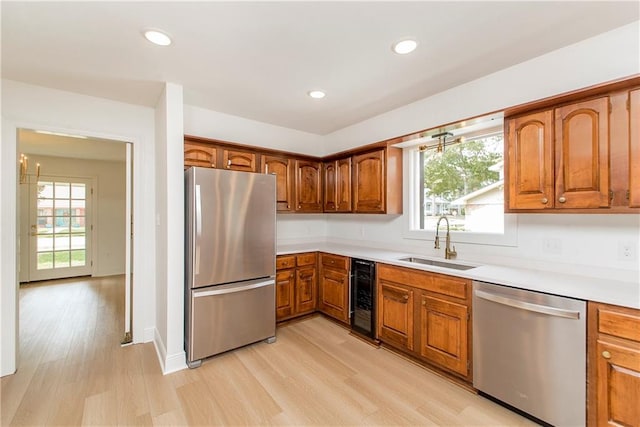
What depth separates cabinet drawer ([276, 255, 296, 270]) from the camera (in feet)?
10.4

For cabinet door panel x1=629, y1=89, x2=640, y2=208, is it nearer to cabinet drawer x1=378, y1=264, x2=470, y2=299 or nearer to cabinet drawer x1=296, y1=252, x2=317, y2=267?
cabinet drawer x1=378, y1=264, x2=470, y2=299

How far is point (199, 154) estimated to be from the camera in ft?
9.50

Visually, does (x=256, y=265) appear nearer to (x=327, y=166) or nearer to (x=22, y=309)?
(x=327, y=166)

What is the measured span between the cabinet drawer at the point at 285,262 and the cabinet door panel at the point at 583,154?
2434mm

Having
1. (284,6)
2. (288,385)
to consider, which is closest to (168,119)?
(284,6)

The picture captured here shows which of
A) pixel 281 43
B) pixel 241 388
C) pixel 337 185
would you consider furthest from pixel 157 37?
pixel 241 388

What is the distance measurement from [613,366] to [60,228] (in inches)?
308

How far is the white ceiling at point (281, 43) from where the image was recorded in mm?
1586

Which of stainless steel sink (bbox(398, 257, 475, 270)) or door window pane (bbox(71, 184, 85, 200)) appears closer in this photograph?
stainless steel sink (bbox(398, 257, 475, 270))

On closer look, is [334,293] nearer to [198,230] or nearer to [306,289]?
[306,289]

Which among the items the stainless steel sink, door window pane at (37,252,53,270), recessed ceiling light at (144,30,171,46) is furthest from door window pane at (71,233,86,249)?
the stainless steel sink

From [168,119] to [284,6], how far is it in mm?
1460

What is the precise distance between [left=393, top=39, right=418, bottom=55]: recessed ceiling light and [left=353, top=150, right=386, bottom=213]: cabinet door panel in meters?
1.25

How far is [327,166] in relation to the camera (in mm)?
3836
